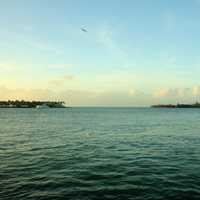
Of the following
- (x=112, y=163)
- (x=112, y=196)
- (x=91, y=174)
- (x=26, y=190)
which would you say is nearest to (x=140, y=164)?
(x=112, y=163)

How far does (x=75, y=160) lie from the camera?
31047 millimetres

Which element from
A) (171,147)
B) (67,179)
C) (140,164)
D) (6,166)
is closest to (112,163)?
(140,164)

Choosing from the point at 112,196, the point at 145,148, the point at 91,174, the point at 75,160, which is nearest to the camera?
the point at 112,196

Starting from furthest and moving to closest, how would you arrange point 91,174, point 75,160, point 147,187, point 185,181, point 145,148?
1. point 145,148
2. point 75,160
3. point 91,174
4. point 185,181
5. point 147,187

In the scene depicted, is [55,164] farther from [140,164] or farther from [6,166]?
[140,164]

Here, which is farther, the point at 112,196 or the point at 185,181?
the point at 185,181

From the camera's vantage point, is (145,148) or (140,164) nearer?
(140,164)

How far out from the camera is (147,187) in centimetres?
2125

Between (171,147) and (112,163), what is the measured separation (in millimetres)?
13604

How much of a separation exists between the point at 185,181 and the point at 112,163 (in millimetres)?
8385

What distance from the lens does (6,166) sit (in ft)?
92.4

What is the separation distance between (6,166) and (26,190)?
28.2 feet

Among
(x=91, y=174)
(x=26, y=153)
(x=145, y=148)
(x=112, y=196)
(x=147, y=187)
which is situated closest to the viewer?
(x=112, y=196)

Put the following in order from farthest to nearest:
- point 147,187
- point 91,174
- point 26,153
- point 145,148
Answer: point 145,148, point 26,153, point 91,174, point 147,187
